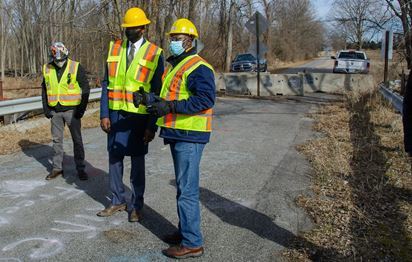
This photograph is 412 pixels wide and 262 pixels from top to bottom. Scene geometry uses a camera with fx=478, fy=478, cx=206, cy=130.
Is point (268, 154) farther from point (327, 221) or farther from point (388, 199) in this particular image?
point (327, 221)

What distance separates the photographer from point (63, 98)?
6410 mm

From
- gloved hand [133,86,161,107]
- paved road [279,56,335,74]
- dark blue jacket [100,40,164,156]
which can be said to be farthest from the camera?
paved road [279,56,335,74]

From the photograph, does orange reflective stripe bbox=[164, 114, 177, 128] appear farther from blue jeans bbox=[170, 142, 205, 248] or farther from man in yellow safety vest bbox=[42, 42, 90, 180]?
man in yellow safety vest bbox=[42, 42, 90, 180]

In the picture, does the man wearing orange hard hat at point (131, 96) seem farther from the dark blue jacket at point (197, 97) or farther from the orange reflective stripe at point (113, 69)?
the dark blue jacket at point (197, 97)

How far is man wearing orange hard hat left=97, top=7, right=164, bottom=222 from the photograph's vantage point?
4.73 meters

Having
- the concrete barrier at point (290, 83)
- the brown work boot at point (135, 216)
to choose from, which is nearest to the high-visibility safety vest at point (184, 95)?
the brown work boot at point (135, 216)

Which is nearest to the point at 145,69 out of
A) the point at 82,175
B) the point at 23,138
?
the point at 82,175

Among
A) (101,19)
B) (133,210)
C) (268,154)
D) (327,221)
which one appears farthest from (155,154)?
(101,19)

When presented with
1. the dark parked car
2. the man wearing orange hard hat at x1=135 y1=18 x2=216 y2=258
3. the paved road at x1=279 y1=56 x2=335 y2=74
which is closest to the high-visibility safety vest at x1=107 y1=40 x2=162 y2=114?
the man wearing orange hard hat at x1=135 y1=18 x2=216 y2=258

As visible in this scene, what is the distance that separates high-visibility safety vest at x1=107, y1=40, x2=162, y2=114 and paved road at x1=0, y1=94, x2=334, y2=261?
1.18 metres

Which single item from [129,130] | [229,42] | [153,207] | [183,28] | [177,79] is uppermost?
[229,42]

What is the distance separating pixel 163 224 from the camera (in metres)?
4.73

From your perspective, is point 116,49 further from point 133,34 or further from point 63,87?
point 63,87

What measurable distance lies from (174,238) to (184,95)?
1.31 metres
